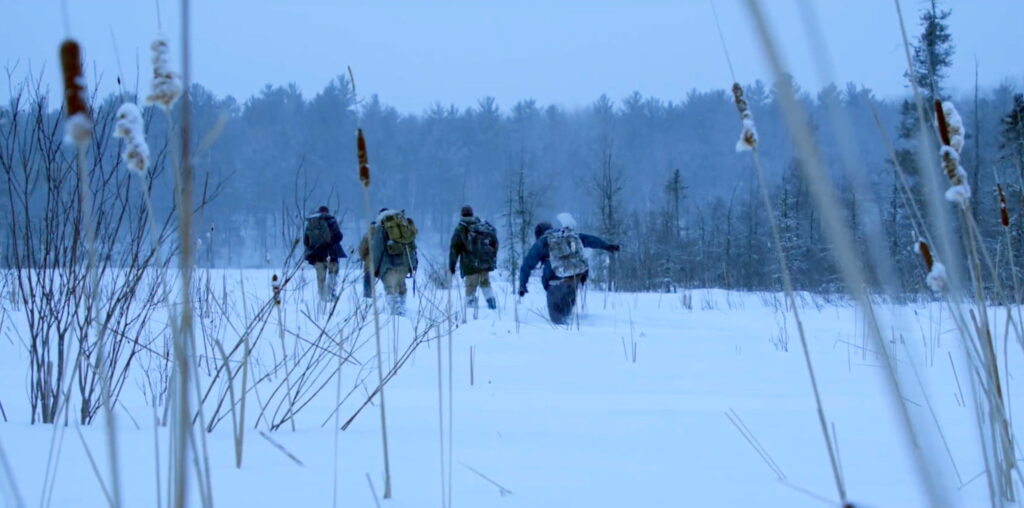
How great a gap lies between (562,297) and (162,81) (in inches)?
284

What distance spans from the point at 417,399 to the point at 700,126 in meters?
83.5

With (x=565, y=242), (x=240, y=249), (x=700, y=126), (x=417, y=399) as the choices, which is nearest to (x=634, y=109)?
(x=700, y=126)

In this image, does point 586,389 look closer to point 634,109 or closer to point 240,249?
point 240,249

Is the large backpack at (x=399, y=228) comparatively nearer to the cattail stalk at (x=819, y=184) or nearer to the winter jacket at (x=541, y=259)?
the winter jacket at (x=541, y=259)

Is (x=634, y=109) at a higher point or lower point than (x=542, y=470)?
higher

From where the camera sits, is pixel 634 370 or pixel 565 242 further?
pixel 565 242

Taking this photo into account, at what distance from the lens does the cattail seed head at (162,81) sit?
31.9 inches

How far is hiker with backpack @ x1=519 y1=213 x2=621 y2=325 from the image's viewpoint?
25.9 ft

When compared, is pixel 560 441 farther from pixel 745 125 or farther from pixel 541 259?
pixel 541 259

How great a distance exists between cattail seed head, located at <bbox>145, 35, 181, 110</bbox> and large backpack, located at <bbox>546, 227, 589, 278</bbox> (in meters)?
7.09

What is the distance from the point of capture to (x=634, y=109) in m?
82.9

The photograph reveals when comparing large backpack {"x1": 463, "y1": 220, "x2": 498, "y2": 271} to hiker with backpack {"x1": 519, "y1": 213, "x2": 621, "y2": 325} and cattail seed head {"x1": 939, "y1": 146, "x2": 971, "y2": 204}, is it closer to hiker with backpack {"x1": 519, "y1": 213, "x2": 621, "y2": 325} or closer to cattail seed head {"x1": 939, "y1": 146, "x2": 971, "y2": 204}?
hiker with backpack {"x1": 519, "y1": 213, "x2": 621, "y2": 325}

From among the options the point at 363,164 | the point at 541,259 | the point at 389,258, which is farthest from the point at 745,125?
the point at 389,258

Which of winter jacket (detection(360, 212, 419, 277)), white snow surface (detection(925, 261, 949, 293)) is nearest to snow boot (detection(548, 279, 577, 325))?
winter jacket (detection(360, 212, 419, 277))
